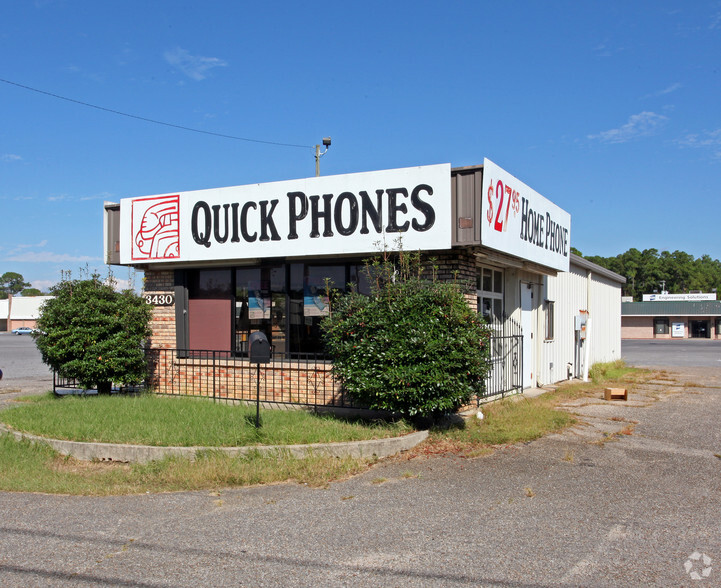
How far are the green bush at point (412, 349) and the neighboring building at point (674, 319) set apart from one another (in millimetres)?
64960

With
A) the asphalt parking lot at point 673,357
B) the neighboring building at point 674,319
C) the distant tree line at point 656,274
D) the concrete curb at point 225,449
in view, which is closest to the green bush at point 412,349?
the concrete curb at point 225,449

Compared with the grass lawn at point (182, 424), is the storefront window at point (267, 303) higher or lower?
higher

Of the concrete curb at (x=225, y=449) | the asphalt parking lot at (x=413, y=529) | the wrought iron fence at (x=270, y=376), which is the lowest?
the asphalt parking lot at (x=413, y=529)

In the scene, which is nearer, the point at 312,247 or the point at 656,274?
the point at 312,247

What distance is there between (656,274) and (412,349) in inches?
4438

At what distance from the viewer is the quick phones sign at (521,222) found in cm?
1052

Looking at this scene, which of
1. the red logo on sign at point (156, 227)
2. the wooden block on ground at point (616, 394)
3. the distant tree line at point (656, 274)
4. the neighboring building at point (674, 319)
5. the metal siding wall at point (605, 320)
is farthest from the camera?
the distant tree line at point (656, 274)

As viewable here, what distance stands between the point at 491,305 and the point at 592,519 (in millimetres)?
7556

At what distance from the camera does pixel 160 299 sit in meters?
13.6

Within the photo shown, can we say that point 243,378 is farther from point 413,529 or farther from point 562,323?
point 562,323

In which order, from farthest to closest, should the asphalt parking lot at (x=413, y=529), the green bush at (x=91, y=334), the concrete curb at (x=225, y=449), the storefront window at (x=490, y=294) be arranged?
the storefront window at (x=490, y=294), the green bush at (x=91, y=334), the concrete curb at (x=225, y=449), the asphalt parking lot at (x=413, y=529)

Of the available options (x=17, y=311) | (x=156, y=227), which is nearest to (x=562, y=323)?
(x=156, y=227)

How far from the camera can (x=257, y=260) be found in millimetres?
12562

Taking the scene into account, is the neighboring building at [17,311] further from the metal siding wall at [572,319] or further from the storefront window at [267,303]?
the storefront window at [267,303]
